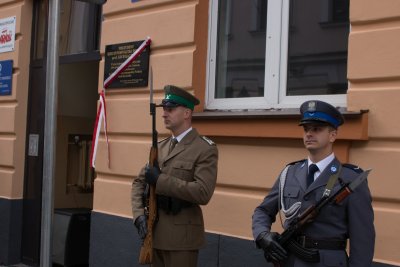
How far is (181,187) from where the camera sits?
11.3 feet

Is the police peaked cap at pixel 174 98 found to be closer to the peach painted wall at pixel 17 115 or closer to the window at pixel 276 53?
the window at pixel 276 53

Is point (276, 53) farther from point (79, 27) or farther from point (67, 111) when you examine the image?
point (67, 111)

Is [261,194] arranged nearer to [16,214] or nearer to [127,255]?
[127,255]

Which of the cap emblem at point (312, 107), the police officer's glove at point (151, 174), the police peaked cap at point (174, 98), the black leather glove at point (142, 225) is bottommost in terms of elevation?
the black leather glove at point (142, 225)

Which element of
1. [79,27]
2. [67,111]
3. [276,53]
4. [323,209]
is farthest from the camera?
[67,111]

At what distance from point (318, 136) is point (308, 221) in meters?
0.41

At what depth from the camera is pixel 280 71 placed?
4473mm

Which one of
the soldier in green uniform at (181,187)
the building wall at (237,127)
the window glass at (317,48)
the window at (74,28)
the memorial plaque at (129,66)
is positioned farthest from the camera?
the window at (74,28)

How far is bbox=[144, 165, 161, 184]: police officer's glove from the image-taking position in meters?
3.49

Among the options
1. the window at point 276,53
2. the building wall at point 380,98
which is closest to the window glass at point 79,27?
the window at point 276,53

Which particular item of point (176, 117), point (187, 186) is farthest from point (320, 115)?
point (176, 117)

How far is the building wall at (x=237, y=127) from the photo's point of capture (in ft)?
11.9

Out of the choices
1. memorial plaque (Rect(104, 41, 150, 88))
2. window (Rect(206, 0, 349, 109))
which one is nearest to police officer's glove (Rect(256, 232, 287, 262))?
window (Rect(206, 0, 349, 109))

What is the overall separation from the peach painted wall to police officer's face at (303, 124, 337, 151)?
4.47m
